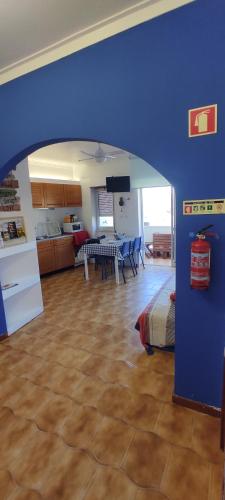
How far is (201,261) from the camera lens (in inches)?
58.8

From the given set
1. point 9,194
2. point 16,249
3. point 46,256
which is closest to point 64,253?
point 46,256

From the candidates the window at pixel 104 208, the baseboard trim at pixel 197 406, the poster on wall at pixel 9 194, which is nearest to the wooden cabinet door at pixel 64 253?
the window at pixel 104 208

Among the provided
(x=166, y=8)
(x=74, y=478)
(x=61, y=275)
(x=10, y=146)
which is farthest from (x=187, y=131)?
(x=61, y=275)

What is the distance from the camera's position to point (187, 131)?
151cm

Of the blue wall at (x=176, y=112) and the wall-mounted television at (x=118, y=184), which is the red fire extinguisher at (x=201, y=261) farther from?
the wall-mounted television at (x=118, y=184)

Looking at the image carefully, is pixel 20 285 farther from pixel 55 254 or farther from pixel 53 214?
pixel 53 214

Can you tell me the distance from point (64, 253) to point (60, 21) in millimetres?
4687

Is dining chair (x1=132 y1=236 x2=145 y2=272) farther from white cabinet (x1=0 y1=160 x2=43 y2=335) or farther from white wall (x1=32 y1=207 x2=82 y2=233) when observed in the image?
white cabinet (x1=0 y1=160 x2=43 y2=335)

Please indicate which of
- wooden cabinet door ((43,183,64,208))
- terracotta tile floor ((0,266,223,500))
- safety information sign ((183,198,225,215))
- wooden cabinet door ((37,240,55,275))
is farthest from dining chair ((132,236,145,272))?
safety information sign ((183,198,225,215))

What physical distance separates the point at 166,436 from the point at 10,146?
2562mm

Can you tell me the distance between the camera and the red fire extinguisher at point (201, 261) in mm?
1485

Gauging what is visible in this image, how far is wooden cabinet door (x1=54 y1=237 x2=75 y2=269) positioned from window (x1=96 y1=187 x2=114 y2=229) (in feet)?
3.62

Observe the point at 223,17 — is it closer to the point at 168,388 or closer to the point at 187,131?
the point at 187,131

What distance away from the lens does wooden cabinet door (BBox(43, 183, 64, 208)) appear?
225 inches
